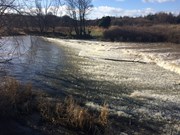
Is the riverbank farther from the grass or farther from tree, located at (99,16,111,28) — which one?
tree, located at (99,16,111,28)

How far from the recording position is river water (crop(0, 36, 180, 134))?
50.6ft

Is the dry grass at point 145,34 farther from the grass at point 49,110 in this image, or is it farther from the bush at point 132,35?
the grass at point 49,110

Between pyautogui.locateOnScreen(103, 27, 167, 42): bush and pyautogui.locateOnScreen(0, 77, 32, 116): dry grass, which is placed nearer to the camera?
pyautogui.locateOnScreen(0, 77, 32, 116): dry grass

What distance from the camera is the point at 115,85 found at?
22.8 m

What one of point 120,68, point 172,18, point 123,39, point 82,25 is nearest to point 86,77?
point 120,68

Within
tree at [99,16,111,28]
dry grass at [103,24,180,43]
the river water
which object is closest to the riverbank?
the river water

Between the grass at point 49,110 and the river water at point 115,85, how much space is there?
33.4 inches

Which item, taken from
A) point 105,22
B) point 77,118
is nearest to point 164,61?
point 77,118

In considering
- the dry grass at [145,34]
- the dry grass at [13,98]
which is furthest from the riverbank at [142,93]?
the dry grass at [145,34]

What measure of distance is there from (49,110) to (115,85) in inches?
326

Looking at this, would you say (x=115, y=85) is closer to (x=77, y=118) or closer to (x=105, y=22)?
(x=77, y=118)

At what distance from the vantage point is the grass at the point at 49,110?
44.1 feet

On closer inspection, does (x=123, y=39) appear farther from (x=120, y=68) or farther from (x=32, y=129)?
(x=32, y=129)

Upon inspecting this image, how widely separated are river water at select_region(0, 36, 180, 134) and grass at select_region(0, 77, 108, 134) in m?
0.85
